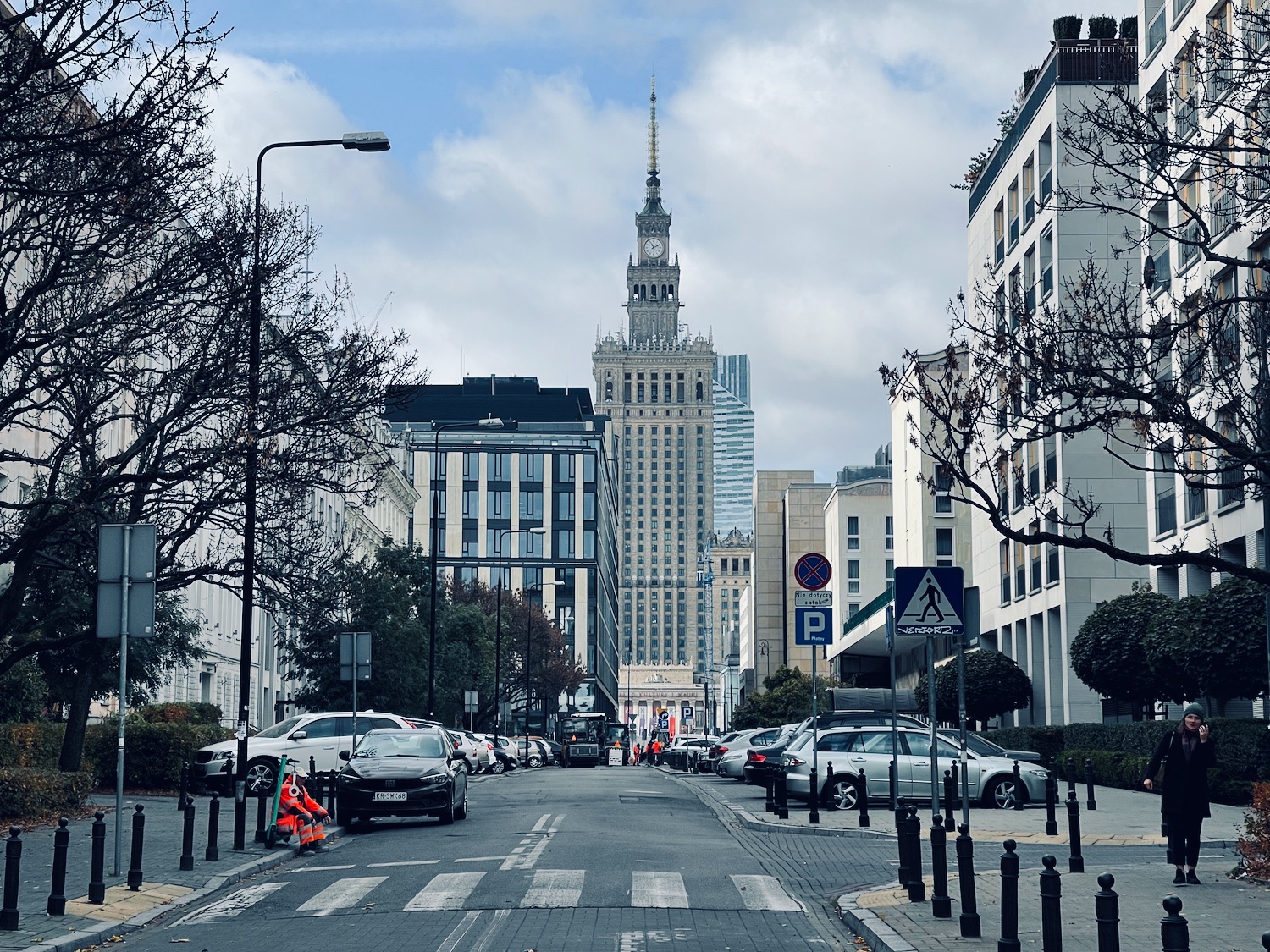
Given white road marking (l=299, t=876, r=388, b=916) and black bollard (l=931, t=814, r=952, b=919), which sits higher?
black bollard (l=931, t=814, r=952, b=919)

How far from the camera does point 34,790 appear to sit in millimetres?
22875

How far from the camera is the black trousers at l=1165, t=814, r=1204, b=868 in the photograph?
15047 mm

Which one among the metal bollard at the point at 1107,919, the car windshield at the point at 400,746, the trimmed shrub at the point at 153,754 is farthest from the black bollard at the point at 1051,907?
the trimmed shrub at the point at 153,754

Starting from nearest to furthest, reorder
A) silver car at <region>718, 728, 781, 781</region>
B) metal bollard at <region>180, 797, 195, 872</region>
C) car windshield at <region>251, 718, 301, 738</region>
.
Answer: metal bollard at <region>180, 797, 195, 872</region> → car windshield at <region>251, 718, 301, 738</region> → silver car at <region>718, 728, 781, 781</region>

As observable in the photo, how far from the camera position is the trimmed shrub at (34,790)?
2252cm

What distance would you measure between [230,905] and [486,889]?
2.22 metres

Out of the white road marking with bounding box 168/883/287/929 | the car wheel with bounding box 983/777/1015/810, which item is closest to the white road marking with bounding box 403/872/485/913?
the white road marking with bounding box 168/883/287/929

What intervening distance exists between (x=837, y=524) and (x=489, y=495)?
4860 cm

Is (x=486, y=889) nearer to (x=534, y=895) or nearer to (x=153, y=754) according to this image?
(x=534, y=895)

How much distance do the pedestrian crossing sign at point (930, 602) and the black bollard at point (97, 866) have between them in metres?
7.70

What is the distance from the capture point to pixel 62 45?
14391mm

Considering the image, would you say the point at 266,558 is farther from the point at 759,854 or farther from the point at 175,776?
the point at 759,854

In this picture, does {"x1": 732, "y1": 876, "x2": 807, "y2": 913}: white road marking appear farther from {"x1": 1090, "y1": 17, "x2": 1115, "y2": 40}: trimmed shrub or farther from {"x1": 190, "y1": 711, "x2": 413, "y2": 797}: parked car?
{"x1": 1090, "y1": 17, "x2": 1115, "y2": 40}: trimmed shrub

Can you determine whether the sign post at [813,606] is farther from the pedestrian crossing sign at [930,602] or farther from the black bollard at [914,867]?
the black bollard at [914,867]
